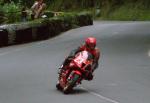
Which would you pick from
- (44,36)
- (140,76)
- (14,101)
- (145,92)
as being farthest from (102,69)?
(44,36)

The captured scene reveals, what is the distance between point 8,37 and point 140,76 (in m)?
13.6

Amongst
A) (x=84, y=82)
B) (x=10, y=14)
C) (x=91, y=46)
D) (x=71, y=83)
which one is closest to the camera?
(x=71, y=83)

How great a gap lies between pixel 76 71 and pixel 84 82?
216 centimetres

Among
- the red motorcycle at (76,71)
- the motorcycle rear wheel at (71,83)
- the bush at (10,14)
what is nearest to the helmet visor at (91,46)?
the red motorcycle at (76,71)

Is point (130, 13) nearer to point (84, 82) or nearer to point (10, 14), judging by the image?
point (10, 14)

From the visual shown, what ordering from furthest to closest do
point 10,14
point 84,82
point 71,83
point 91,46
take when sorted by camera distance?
point 10,14
point 84,82
point 91,46
point 71,83

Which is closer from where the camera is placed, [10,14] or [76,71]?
[76,71]

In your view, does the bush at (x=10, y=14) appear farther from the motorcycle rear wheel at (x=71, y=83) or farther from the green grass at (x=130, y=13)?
the motorcycle rear wheel at (x=71, y=83)

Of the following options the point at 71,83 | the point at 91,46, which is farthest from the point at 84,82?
the point at 71,83

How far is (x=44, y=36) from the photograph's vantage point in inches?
1318

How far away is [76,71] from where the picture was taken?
1419cm

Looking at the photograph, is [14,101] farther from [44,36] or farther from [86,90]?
[44,36]

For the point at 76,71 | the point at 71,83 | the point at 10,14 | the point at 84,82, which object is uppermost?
the point at 76,71

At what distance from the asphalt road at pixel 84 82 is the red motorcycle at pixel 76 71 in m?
0.23
